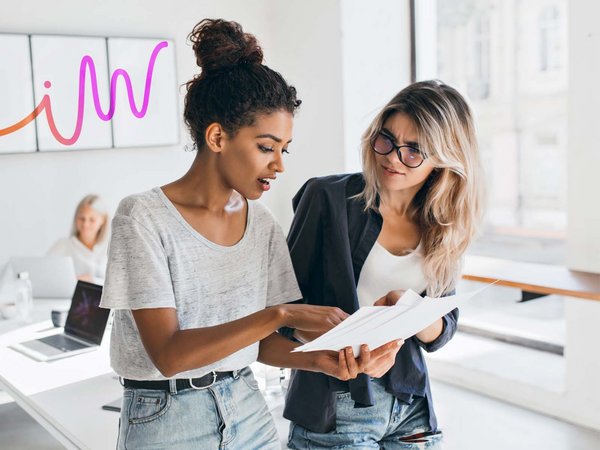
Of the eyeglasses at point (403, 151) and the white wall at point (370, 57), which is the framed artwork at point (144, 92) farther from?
the eyeglasses at point (403, 151)

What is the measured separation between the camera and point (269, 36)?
5223mm

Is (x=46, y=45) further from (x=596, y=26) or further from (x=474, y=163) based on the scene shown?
(x=474, y=163)

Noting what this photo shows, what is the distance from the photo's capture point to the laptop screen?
2.90 m

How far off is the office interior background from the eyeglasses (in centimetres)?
177

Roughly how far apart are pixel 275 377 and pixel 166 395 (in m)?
1.15

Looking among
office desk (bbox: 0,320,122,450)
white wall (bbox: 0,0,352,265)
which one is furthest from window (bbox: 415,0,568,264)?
office desk (bbox: 0,320,122,450)

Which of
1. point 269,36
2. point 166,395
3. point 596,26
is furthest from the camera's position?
point 269,36

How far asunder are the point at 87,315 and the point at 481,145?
245cm

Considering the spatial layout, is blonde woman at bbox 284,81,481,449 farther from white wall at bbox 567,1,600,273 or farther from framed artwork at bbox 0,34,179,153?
framed artwork at bbox 0,34,179,153

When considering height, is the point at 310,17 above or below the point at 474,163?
above

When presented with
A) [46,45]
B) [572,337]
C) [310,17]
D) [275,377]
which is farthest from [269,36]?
[275,377]

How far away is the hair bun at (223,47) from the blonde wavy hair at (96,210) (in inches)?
127

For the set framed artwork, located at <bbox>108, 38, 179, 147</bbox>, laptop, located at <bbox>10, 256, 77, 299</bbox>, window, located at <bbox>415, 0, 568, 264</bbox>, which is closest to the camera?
laptop, located at <bbox>10, 256, 77, 299</bbox>

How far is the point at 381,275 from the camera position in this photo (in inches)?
65.7
